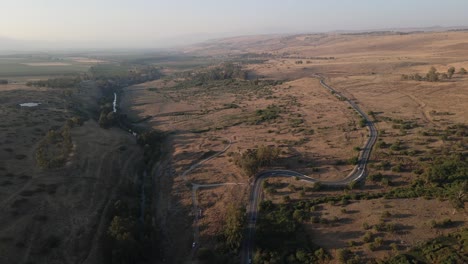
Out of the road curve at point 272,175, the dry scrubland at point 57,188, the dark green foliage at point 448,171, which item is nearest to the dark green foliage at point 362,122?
the road curve at point 272,175

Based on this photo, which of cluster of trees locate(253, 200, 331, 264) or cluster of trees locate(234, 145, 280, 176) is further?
cluster of trees locate(234, 145, 280, 176)

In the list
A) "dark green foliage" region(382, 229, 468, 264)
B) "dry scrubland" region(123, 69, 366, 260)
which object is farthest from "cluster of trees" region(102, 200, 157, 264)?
"dark green foliage" region(382, 229, 468, 264)

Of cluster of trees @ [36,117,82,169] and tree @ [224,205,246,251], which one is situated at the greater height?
cluster of trees @ [36,117,82,169]

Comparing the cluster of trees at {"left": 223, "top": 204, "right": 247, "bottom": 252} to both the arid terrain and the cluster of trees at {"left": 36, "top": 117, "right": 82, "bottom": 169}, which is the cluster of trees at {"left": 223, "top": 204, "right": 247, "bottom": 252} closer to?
the arid terrain

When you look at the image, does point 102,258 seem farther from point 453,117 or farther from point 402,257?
point 453,117

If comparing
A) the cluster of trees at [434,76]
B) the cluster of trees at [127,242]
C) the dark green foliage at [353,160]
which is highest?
→ the cluster of trees at [434,76]

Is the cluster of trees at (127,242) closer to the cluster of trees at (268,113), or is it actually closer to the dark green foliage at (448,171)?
the dark green foliage at (448,171)

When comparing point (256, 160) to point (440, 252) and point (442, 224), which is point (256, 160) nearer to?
point (442, 224)
